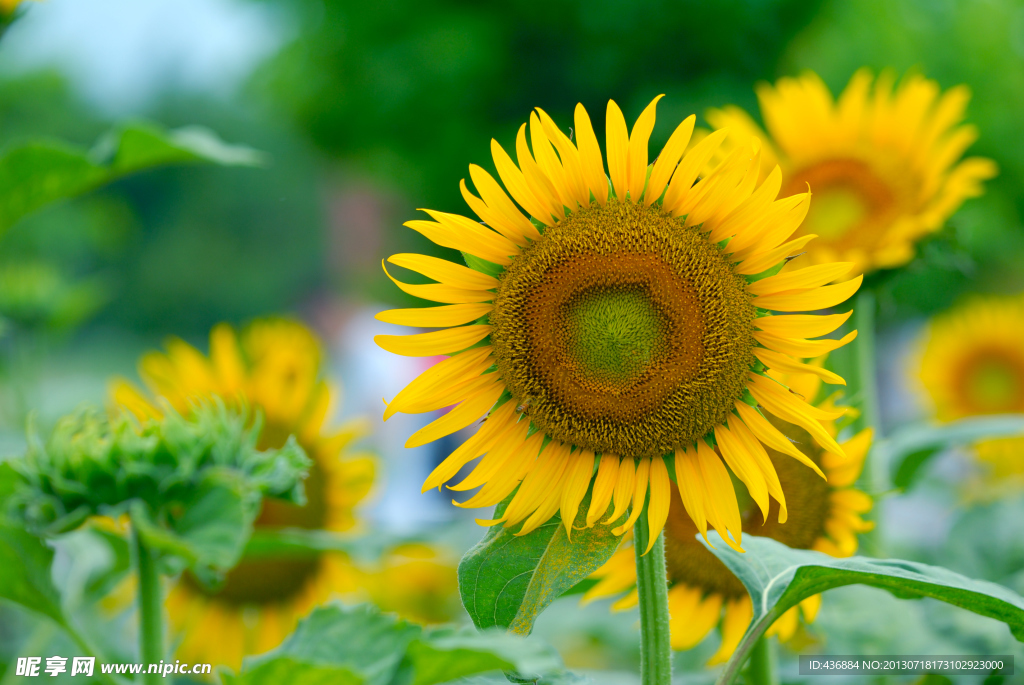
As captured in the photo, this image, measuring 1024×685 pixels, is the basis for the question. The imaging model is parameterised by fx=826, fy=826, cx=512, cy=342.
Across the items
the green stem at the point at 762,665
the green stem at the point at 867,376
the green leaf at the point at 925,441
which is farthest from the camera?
the green leaf at the point at 925,441

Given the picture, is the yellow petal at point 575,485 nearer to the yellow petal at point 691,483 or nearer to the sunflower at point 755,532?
the yellow petal at point 691,483

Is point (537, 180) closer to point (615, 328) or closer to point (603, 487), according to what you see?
point (615, 328)

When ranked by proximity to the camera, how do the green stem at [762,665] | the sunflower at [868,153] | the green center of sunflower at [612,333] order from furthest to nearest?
the sunflower at [868,153] → the green stem at [762,665] → the green center of sunflower at [612,333]

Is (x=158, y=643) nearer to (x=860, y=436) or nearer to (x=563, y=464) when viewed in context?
(x=563, y=464)

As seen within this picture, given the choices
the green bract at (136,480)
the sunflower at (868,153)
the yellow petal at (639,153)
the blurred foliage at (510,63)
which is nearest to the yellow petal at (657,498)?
the yellow petal at (639,153)

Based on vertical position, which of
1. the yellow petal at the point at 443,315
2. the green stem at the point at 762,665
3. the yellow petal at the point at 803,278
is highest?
the yellow petal at the point at 803,278

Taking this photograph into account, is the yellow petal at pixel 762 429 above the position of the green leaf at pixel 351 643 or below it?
above

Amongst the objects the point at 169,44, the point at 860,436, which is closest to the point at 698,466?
the point at 860,436
